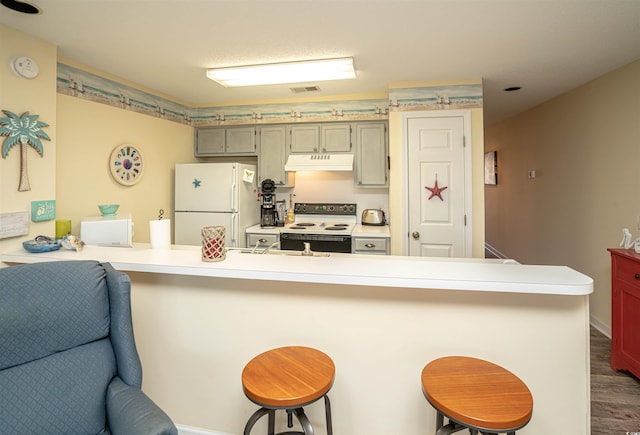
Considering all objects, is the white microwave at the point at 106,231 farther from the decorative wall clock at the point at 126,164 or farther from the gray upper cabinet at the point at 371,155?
the gray upper cabinet at the point at 371,155

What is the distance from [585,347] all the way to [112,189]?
12.3ft

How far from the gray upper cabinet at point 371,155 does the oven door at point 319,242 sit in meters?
0.75

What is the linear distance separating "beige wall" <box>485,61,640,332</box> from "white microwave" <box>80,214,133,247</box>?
13.9 ft

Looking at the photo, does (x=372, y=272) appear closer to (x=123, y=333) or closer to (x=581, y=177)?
(x=123, y=333)

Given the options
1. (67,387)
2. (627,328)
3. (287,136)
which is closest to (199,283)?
(67,387)

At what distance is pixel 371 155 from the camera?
3861 millimetres

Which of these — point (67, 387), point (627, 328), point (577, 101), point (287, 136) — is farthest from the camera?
point (287, 136)

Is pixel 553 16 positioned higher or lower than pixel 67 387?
higher

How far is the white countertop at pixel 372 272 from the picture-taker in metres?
1.32

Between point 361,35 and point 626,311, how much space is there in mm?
2804

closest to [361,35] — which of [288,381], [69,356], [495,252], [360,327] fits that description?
[360,327]

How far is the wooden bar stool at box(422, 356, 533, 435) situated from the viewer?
0.99m

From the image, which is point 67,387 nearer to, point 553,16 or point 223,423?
point 223,423

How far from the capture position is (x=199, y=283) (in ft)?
5.92
